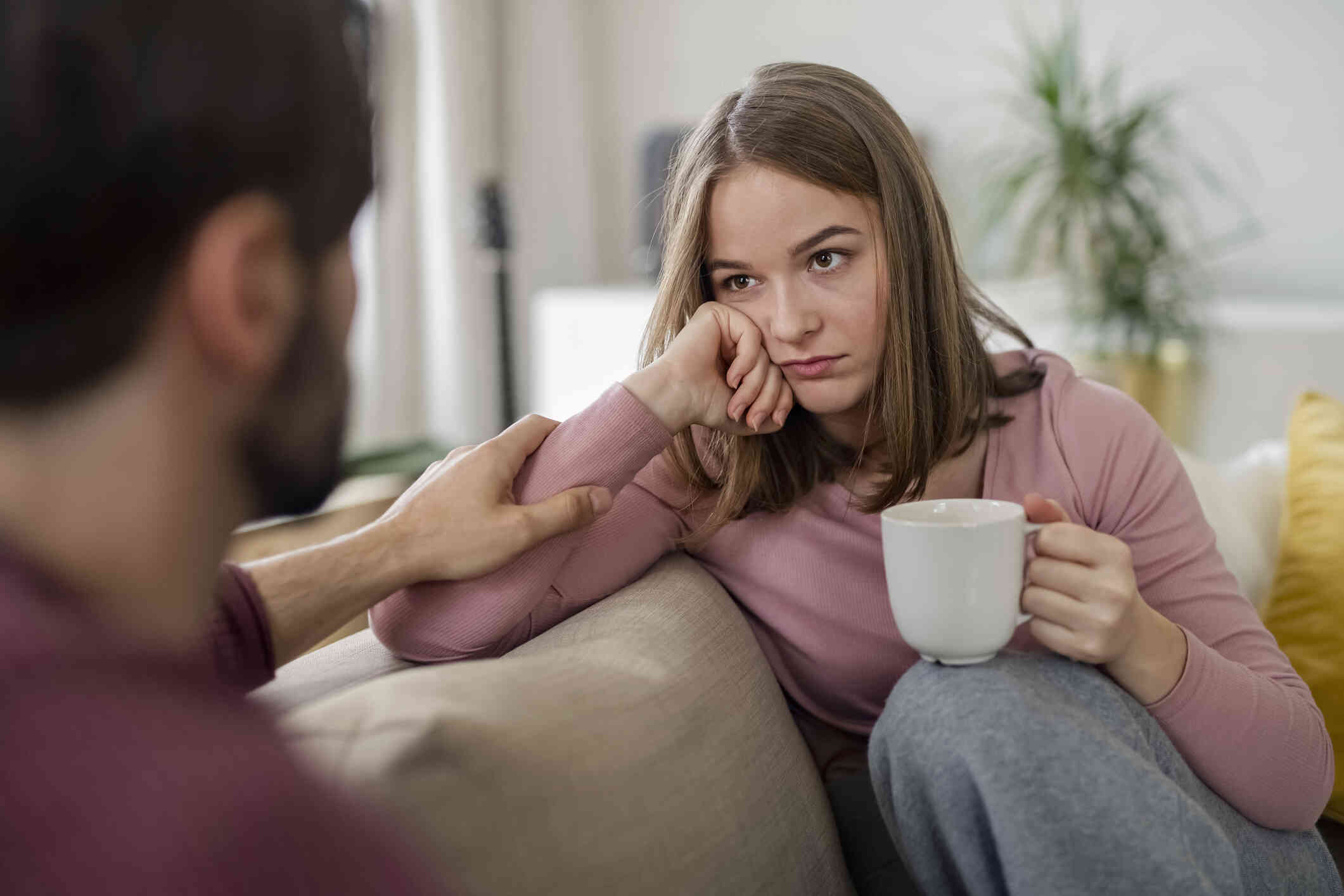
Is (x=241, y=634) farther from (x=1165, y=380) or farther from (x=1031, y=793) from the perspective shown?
(x=1165, y=380)

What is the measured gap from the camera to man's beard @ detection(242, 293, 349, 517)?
0.43 m

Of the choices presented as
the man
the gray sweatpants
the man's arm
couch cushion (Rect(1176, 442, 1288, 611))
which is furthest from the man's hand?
couch cushion (Rect(1176, 442, 1288, 611))

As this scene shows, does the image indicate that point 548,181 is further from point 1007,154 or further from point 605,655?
point 605,655

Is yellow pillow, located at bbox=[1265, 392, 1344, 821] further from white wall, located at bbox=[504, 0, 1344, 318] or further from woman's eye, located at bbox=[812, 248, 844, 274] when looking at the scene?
white wall, located at bbox=[504, 0, 1344, 318]

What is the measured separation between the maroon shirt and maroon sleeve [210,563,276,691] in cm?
49

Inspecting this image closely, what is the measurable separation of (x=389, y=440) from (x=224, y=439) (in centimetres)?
335

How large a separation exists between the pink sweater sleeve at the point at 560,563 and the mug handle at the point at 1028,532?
1.18ft

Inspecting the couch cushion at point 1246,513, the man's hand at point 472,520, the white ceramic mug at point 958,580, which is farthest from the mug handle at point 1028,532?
the couch cushion at point 1246,513

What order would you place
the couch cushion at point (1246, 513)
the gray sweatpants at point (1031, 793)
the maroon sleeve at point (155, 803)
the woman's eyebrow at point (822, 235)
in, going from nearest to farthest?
the maroon sleeve at point (155, 803), the gray sweatpants at point (1031, 793), the woman's eyebrow at point (822, 235), the couch cushion at point (1246, 513)

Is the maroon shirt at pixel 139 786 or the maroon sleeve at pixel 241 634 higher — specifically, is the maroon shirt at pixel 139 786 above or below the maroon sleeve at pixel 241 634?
above

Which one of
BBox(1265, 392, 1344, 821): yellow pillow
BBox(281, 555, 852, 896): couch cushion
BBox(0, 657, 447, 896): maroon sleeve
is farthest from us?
BBox(1265, 392, 1344, 821): yellow pillow

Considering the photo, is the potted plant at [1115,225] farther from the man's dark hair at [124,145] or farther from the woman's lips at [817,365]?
the man's dark hair at [124,145]

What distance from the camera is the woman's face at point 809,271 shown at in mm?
1017

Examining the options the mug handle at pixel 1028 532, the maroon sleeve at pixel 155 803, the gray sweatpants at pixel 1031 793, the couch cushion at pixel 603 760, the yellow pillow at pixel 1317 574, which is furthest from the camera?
the yellow pillow at pixel 1317 574
